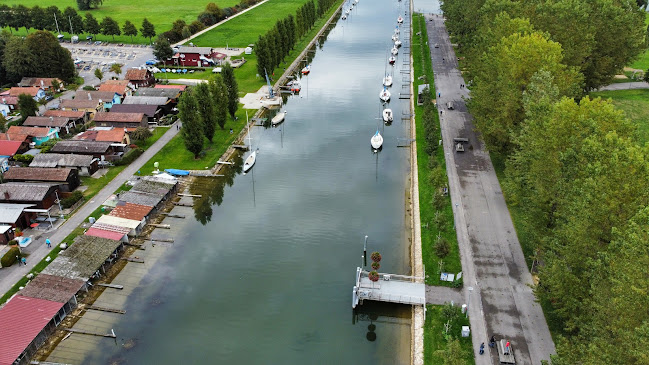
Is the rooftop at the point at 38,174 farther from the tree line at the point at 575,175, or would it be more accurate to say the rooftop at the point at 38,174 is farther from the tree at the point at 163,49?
the tree at the point at 163,49

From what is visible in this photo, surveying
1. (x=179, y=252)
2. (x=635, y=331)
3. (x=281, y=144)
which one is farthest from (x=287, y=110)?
(x=635, y=331)

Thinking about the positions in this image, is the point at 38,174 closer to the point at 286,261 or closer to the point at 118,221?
the point at 118,221

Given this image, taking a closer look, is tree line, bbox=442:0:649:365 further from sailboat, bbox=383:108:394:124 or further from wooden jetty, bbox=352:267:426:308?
sailboat, bbox=383:108:394:124

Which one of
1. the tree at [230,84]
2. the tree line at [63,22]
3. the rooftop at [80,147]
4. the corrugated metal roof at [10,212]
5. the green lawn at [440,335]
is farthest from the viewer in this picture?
the tree line at [63,22]

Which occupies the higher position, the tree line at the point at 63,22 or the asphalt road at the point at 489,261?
the tree line at the point at 63,22

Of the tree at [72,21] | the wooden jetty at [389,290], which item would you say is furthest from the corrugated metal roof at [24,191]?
the tree at [72,21]

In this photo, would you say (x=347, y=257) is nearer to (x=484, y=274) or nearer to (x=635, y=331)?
(x=484, y=274)
